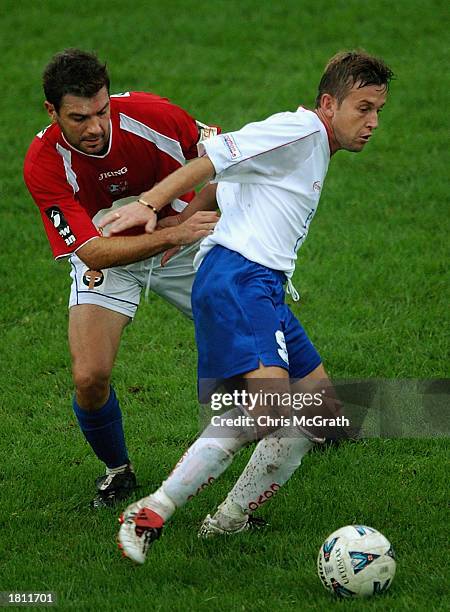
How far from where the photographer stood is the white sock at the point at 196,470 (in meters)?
4.57

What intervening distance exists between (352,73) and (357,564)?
7.23 ft

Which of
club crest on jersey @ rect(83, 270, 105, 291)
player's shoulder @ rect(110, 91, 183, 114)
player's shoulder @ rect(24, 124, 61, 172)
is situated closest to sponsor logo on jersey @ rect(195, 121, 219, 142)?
player's shoulder @ rect(110, 91, 183, 114)

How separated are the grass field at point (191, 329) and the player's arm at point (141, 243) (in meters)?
1.37

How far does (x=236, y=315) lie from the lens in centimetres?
465

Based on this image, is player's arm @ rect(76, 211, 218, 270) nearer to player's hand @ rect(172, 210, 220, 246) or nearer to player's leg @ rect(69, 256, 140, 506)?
player's hand @ rect(172, 210, 220, 246)

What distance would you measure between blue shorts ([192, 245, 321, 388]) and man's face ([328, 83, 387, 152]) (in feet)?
2.36

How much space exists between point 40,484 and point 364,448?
1.88 metres

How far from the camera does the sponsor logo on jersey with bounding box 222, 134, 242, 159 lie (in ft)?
15.1

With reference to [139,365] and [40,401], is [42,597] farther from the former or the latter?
[139,365]

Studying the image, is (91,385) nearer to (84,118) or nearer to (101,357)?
(101,357)

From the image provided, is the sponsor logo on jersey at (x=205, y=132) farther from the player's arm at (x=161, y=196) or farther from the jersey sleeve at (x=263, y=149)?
the player's arm at (x=161, y=196)

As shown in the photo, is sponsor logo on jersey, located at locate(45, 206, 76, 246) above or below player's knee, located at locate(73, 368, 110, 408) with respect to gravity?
above

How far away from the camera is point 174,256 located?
588 cm

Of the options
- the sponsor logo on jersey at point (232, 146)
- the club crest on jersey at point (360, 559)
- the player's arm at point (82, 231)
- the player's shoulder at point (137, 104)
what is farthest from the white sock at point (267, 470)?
the player's shoulder at point (137, 104)
